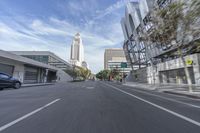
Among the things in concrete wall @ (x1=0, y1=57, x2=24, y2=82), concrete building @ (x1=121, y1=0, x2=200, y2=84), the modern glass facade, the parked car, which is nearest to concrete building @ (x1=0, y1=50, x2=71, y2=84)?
concrete wall @ (x1=0, y1=57, x2=24, y2=82)

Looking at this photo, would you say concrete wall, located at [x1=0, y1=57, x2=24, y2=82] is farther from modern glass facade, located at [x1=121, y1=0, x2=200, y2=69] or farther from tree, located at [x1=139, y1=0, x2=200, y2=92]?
tree, located at [x1=139, y1=0, x2=200, y2=92]

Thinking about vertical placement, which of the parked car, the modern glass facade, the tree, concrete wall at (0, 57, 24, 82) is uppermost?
the modern glass facade

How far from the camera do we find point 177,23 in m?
17.1

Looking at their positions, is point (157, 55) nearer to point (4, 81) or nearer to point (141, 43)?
point (141, 43)

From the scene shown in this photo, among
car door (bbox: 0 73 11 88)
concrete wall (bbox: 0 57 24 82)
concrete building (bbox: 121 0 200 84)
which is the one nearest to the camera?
car door (bbox: 0 73 11 88)

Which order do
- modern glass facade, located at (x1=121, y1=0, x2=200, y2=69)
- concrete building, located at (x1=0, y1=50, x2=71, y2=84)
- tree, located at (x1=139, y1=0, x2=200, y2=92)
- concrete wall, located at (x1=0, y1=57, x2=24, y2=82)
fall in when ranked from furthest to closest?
modern glass facade, located at (x1=121, y1=0, x2=200, y2=69) < concrete wall, located at (x1=0, y1=57, x2=24, y2=82) < concrete building, located at (x1=0, y1=50, x2=71, y2=84) < tree, located at (x1=139, y1=0, x2=200, y2=92)

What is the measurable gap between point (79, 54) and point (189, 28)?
182 meters

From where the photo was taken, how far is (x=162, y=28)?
18.0 m

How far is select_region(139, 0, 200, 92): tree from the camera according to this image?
51.2ft

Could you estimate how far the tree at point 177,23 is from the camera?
15.6 m

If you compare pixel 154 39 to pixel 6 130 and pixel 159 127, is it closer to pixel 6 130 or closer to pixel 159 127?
pixel 159 127

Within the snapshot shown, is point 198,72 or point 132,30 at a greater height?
point 132,30

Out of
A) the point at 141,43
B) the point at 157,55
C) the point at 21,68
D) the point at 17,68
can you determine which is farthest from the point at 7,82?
the point at 141,43

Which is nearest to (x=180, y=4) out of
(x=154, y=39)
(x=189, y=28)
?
(x=189, y=28)
